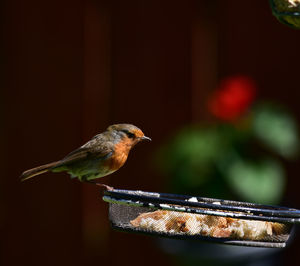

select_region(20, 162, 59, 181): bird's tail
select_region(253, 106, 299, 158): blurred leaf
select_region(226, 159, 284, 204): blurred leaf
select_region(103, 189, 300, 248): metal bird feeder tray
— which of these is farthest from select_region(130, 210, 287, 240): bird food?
select_region(253, 106, 299, 158): blurred leaf

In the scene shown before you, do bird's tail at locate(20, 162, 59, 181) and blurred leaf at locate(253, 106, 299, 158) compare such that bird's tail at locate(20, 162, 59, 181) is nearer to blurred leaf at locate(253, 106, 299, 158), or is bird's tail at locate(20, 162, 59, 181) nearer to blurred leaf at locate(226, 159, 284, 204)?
blurred leaf at locate(226, 159, 284, 204)

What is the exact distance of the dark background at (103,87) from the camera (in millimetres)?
5609

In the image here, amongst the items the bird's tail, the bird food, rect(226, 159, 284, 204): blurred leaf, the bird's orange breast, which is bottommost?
rect(226, 159, 284, 204): blurred leaf

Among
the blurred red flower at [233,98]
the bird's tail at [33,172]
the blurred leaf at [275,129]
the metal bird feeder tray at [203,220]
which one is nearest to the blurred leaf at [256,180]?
the blurred leaf at [275,129]

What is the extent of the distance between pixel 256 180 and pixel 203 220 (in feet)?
7.94

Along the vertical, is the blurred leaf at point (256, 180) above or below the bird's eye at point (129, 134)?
below

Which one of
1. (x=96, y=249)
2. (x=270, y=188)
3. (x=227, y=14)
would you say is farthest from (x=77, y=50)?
(x=270, y=188)

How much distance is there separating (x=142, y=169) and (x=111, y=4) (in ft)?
4.39

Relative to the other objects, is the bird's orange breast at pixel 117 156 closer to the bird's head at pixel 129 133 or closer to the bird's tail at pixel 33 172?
the bird's head at pixel 129 133

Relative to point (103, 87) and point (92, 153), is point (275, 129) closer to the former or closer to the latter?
point (103, 87)

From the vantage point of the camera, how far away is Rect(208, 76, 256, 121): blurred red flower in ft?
15.4

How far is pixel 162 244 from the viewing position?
5.27 metres

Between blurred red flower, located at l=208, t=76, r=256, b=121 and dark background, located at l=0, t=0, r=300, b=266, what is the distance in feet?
2.88

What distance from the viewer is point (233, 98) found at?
4688 mm
